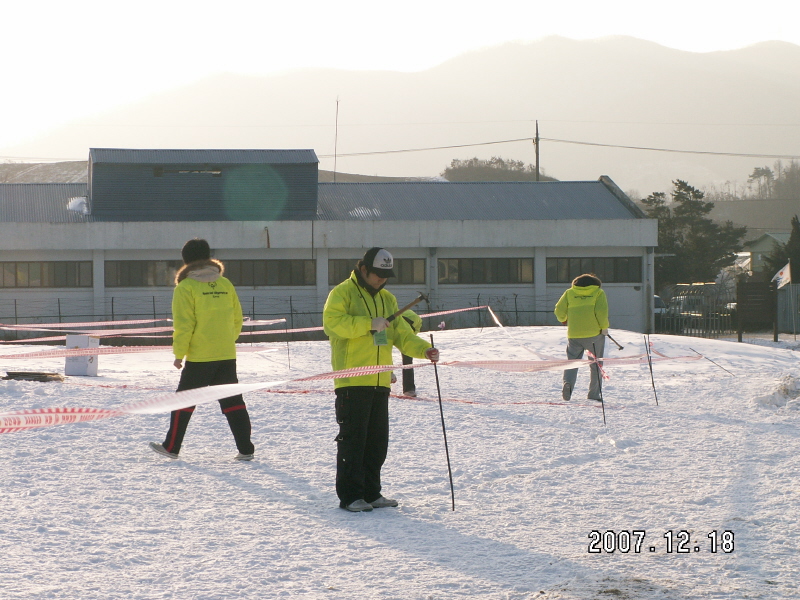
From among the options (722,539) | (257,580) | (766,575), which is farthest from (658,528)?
(257,580)

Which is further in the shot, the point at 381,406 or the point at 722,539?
the point at 381,406

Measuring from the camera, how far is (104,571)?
4.22 m

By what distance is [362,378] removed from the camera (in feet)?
17.7

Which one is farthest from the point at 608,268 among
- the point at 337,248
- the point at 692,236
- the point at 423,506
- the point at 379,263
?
the point at 379,263

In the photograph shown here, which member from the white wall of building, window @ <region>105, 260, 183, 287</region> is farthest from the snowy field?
window @ <region>105, 260, 183, 287</region>

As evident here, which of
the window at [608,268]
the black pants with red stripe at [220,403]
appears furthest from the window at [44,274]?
the black pants with red stripe at [220,403]

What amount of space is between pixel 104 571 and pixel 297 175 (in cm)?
3461

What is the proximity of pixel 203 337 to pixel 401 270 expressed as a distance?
97.8ft

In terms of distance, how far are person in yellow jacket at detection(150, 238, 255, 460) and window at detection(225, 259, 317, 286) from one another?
28.7 m

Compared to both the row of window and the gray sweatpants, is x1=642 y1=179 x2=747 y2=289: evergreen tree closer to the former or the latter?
the row of window

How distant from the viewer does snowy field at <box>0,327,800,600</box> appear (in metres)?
4.11

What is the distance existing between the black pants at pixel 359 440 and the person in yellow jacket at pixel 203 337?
151 cm

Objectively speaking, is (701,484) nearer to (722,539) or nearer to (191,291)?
(722,539)

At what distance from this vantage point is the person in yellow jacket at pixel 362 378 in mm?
5367
